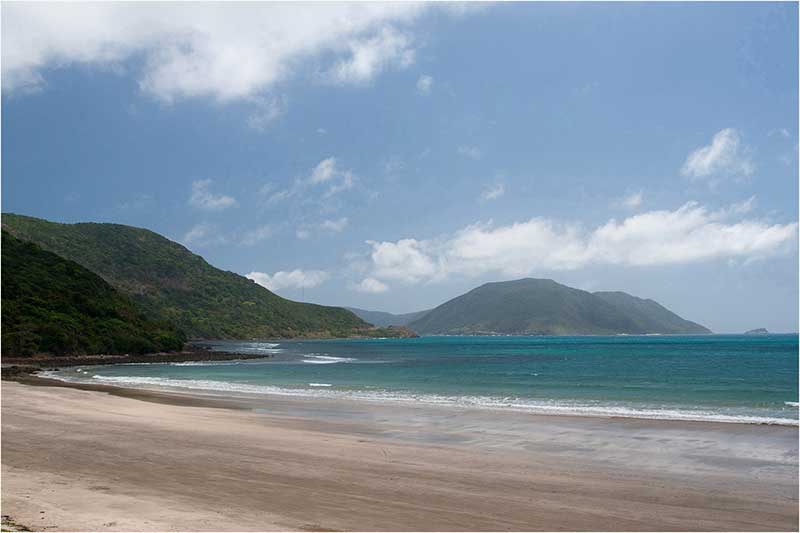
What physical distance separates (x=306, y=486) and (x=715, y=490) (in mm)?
7959

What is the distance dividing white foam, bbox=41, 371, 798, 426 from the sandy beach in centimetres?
223

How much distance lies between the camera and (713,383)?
41.1 m

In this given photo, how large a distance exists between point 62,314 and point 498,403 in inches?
2833

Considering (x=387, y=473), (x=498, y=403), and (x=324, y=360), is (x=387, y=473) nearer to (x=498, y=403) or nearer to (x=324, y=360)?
(x=498, y=403)

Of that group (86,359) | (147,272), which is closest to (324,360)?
(86,359)

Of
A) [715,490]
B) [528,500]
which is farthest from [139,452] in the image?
[715,490]

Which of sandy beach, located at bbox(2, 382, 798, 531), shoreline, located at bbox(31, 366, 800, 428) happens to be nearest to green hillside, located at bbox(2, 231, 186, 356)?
shoreline, located at bbox(31, 366, 800, 428)

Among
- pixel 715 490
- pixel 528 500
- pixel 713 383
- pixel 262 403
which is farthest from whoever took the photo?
pixel 713 383

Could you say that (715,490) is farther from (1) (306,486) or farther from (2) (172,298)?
(2) (172,298)

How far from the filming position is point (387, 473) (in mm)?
12016

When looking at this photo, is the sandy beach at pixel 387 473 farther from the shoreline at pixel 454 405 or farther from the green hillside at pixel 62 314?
the green hillside at pixel 62 314

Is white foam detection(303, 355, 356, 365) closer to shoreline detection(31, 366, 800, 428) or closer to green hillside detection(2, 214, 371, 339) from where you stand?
shoreline detection(31, 366, 800, 428)

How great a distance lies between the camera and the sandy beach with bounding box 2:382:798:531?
866cm

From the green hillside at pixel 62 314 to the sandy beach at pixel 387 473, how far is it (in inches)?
2188
